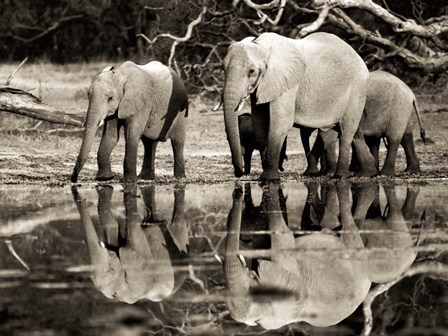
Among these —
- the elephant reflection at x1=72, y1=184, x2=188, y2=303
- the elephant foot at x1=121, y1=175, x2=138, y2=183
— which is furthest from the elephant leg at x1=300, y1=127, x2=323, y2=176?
the elephant reflection at x1=72, y1=184, x2=188, y2=303

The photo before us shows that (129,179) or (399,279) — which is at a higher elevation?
(399,279)

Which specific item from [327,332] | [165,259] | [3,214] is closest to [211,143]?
[3,214]

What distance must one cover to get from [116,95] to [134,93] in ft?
0.94

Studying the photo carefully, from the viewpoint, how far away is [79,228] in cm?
974

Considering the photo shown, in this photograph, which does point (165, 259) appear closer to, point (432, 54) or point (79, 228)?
point (79, 228)

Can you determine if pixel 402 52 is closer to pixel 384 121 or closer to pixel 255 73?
pixel 384 121

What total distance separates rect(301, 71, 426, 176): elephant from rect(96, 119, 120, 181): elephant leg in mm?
2567

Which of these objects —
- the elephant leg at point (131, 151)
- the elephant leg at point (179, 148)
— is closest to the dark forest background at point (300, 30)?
the elephant leg at point (179, 148)

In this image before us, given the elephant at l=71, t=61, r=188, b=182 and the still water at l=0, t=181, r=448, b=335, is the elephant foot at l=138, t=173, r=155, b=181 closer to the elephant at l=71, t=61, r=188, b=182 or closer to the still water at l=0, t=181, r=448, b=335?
the elephant at l=71, t=61, r=188, b=182

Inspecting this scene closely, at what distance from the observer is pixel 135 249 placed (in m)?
8.55

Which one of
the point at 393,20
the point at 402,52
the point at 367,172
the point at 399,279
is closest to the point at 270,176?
the point at 367,172

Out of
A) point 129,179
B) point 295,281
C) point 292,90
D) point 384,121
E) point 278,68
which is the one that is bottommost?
point 129,179

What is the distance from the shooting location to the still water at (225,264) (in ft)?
20.6

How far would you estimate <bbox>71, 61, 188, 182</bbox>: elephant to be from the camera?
45.3ft
